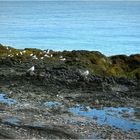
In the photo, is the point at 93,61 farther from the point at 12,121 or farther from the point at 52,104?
the point at 12,121

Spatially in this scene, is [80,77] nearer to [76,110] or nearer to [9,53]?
[76,110]

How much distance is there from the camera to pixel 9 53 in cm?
3538

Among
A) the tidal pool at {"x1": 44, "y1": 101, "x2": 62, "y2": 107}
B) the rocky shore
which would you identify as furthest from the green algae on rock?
the tidal pool at {"x1": 44, "y1": 101, "x2": 62, "y2": 107}

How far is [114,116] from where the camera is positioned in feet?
63.1

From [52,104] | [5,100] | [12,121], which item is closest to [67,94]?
[52,104]

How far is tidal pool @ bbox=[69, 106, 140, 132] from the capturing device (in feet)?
59.1

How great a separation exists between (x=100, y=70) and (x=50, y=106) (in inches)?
313

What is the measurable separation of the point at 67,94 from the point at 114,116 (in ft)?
13.6

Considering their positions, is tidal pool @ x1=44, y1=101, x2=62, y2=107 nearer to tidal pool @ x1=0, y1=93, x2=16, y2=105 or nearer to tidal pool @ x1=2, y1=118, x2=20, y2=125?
tidal pool @ x1=0, y1=93, x2=16, y2=105

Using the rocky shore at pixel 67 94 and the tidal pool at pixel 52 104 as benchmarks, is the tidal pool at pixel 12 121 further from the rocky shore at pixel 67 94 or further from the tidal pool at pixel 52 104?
the tidal pool at pixel 52 104

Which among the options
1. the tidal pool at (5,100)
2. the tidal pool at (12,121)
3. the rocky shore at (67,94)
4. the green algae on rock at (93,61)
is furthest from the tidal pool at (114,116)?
the green algae on rock at (93,61)

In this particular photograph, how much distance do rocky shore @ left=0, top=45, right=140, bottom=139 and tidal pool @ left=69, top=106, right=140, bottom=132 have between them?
0.12 ft

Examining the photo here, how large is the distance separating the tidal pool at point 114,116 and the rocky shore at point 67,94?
36mm

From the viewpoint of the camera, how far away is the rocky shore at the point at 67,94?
658 inches
